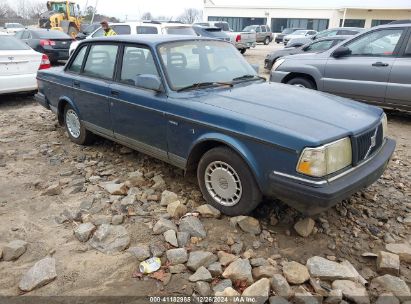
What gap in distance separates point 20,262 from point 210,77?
8.63ft

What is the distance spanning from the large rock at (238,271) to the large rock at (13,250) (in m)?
1.76

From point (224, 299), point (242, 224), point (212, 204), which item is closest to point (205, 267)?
point (224, 299)

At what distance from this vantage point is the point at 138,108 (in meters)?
4.21

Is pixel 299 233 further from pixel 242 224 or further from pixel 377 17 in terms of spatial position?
pixel 377 17

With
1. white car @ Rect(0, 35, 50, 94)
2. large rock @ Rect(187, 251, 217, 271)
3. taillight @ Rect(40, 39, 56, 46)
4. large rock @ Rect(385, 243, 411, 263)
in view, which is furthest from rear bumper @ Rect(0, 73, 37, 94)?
large rock @ Rect(385, 243, 411, 263)

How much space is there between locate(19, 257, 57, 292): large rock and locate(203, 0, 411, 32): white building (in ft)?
156

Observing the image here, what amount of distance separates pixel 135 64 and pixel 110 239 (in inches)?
84.1

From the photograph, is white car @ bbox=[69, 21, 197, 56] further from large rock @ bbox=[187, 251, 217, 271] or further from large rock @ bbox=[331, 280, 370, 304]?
large rock @ bbox=[331, 280, 370, 304]

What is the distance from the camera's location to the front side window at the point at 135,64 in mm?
4223

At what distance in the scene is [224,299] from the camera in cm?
265

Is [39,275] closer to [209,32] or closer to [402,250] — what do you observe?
[402,250]

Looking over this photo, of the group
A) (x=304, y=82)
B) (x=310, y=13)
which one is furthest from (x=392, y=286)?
(x=310, y=13)

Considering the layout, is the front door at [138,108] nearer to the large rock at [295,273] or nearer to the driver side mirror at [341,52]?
the large rock at [295,273]

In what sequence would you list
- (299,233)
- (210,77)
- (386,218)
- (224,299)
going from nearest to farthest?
(224,299) < (299,233) < (386,218) < (210,77)
